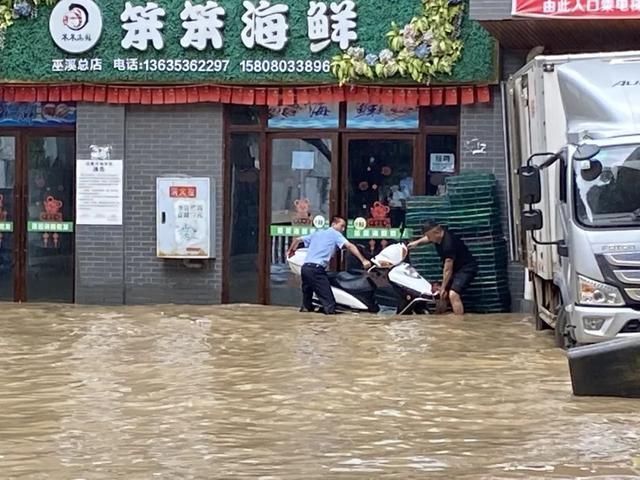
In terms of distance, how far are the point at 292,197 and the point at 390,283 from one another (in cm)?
224

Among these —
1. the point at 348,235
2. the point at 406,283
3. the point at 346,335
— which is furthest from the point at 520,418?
the point at 348,235

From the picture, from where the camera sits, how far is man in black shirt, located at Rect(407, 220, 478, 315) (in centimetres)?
1766

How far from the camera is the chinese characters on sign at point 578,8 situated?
15.4m

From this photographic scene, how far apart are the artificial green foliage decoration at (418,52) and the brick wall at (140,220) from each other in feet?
7.85

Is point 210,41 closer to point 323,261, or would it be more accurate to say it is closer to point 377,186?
point 377,186

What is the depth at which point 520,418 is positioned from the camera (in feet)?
33.1

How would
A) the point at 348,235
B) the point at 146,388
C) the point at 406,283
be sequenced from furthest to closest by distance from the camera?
1. the point at 348,235
2. the point at 406,283
3. the point at 146,388

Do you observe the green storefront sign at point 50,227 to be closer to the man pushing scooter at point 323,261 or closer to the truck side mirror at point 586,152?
the man pushing scooter at point 323,261

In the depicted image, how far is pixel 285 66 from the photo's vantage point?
18922 millimetres

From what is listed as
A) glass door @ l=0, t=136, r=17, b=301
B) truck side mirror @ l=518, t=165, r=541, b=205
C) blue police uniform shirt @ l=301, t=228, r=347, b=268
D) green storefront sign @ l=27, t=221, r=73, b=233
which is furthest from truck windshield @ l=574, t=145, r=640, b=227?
glass door @ l=0, t=136, r=17, b=301

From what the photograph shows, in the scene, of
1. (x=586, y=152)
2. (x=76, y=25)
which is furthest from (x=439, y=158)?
(x=586, y=152)

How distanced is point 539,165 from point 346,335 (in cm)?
322

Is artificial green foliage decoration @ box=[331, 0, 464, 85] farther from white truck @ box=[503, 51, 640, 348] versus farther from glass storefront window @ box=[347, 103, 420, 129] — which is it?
white truck @ box=[503, 51, 640, 348]

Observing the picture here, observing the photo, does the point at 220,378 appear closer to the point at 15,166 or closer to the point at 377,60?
the point at 377,60
